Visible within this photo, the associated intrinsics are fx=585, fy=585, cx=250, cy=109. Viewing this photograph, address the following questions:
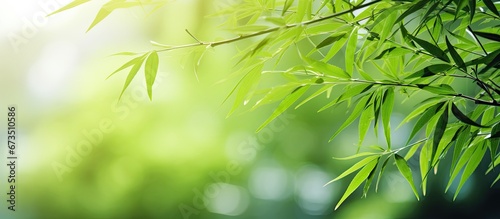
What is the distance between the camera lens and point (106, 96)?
2.76 m

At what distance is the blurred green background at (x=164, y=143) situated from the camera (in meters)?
2.67

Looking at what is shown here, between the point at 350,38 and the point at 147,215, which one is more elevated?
the point at 147,215

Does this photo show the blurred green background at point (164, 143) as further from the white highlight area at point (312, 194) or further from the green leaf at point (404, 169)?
the green leaf at point (404, 169)

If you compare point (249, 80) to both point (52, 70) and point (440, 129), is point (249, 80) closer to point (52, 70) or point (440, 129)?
point (440, 129)

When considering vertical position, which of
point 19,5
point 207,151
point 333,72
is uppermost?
point 19,5

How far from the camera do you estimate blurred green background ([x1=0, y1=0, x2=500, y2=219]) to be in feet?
8.75

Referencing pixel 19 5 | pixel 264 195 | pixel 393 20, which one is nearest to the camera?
pixel 393 20

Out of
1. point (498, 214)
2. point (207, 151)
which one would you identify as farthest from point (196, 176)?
point (498, 214)

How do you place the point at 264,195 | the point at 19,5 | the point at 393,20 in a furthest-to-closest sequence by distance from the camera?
1. the point at 264,195
2. the point at 19,5
3. the point at 393,20

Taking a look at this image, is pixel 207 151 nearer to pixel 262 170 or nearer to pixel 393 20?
pixel 262 170

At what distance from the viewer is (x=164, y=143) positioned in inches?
112

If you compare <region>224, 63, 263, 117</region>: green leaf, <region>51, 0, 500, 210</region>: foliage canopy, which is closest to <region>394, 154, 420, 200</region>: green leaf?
<region>51, 0, 500, 210</region>: foliage canopy

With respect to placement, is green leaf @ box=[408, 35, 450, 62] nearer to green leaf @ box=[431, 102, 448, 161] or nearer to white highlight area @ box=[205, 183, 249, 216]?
green leaf @ box=[431, 102, 448, 161]

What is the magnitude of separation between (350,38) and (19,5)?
2192mm
